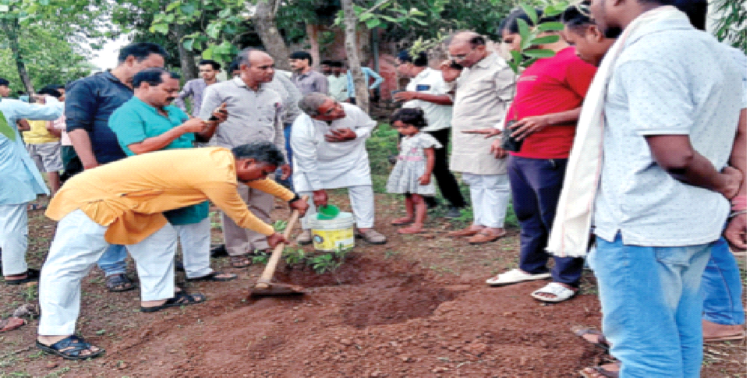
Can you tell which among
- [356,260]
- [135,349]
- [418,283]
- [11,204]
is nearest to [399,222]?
[356,260]

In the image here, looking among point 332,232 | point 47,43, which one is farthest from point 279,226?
point 47,43

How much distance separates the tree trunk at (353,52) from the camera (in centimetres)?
727

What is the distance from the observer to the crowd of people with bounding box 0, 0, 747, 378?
1.49 metres

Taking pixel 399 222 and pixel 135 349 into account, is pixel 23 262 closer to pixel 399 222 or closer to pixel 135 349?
pixel 135 349

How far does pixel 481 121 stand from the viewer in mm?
4391

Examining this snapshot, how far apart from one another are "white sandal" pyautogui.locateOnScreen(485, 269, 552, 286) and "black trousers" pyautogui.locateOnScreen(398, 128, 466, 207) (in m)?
1.94

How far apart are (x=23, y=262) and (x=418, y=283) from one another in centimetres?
301

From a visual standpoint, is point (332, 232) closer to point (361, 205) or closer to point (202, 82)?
point (361, 205)

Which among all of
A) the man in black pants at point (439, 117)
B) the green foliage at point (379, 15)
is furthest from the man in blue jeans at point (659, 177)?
the green foliage at point (379, 15)

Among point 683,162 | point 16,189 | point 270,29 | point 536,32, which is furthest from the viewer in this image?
point 270,29

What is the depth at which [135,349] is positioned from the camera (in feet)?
9.87

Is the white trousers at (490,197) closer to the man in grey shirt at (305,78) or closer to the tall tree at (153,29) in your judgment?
the man in grey shirt at (305,78)

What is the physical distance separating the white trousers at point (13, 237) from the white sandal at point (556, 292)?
3687 mm

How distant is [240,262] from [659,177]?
3536 mm
